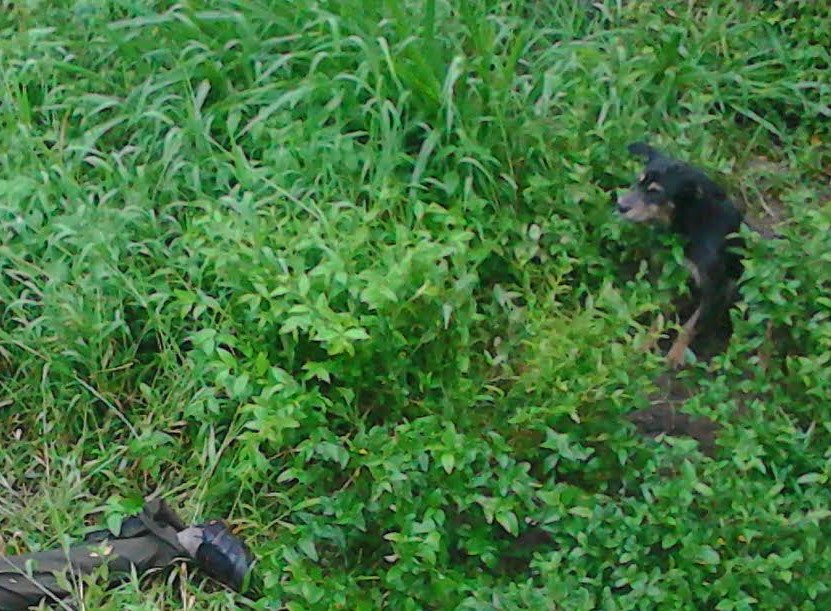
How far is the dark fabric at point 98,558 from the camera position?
11.1 feet

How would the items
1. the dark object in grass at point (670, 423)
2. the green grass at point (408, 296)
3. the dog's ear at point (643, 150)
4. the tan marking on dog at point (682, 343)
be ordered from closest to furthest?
1. the green grass at point (408, 296)
2. the dark object in grass at point (670, 423)
3. the tan marking on dog at point (682, 343)
4. the dog's ear at point (643, 150)

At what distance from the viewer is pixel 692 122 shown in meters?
4.51

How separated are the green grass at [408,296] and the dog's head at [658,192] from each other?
0.16m


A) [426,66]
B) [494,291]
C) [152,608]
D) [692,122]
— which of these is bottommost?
[152,608]

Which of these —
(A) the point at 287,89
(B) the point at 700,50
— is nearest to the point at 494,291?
(A) the point at 287,89

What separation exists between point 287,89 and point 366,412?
4.75 feet

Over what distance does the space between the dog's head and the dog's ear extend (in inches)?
2.1

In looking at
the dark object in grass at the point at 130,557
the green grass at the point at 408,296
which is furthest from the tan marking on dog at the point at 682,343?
the dark object in grass at the point at 130,557

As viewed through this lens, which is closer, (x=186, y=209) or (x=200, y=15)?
(x=186, y=209)

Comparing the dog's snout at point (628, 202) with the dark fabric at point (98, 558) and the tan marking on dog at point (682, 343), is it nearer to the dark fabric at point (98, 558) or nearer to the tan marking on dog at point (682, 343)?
the tan marking on dog at point (682, 343)

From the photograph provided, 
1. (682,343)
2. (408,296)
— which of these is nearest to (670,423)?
(682,343)

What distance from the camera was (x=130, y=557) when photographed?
3.46 metres

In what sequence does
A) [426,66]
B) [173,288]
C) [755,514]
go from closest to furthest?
[755,514], [173,288], [426,66]

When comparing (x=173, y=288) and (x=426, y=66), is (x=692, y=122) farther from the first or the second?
(x=173, y=288)
